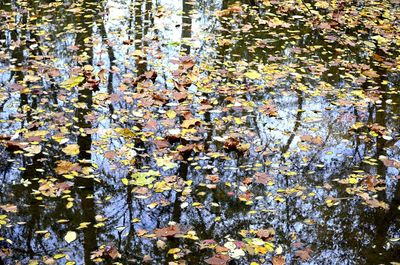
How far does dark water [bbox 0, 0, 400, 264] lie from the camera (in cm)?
312

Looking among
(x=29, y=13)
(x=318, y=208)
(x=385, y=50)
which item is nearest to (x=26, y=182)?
(x=318, y=208)

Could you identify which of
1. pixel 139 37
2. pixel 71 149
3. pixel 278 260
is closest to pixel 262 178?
pixel 278 260

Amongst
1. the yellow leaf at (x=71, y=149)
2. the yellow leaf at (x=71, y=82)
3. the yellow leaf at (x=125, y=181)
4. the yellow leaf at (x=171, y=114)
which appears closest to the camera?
the yellow leaf at (x=125, y=181)

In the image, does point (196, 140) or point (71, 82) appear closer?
point (196, 140)

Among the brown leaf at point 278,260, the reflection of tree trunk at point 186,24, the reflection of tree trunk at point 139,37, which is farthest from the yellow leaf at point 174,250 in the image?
the reflection of tree trunk at point 186,24

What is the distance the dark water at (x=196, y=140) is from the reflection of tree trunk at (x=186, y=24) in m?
0.05

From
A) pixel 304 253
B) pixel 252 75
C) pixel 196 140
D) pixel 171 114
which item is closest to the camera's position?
pixel 304 253

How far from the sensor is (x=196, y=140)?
4.14 meters

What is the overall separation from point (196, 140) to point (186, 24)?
3.48m

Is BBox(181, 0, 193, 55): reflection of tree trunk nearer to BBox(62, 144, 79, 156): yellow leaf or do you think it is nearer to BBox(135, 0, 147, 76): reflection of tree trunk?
BBox(135, 0, 147, 76): reflection of tree trunk

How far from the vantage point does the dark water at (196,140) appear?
3.12 metres

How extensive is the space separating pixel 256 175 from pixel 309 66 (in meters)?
2.55

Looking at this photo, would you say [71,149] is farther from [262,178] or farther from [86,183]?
[262,178]

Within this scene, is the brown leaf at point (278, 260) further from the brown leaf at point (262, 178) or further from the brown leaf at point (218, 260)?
the brown leaf at point (262, 178)
